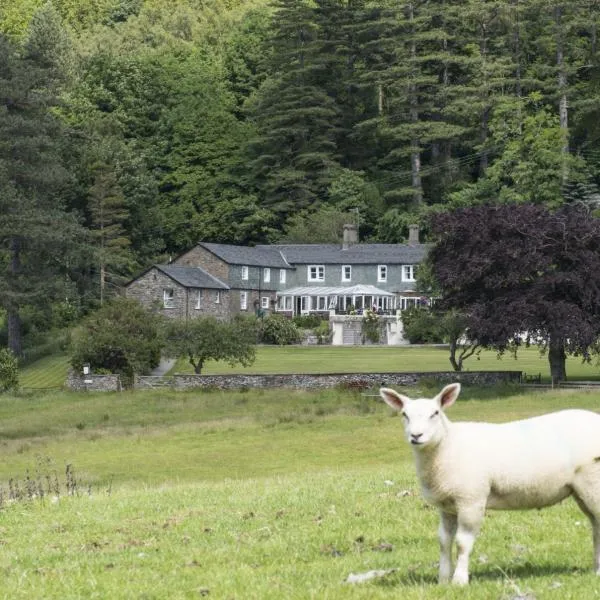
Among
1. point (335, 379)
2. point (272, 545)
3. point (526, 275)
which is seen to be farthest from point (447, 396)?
point (335, 379)

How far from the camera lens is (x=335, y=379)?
6272 cm

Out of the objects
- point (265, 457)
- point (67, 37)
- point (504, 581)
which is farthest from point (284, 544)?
point (67, 37)

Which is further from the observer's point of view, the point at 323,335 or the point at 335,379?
the point at 323,335

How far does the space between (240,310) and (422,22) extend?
103 ft

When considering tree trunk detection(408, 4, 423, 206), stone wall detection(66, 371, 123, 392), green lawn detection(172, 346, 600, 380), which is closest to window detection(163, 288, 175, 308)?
green lawn detection(172, 346, 600, 380)

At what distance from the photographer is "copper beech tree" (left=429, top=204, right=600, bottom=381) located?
5756 cm

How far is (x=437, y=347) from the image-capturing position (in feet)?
287

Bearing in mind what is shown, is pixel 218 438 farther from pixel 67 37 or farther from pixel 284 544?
pixel 67 37

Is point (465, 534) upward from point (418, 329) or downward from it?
downward

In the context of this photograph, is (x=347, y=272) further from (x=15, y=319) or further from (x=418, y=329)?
(x=15, y=319)

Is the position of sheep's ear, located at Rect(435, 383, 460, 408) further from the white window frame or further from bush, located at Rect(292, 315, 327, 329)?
the white window frame

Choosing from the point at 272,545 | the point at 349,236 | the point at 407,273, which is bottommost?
the point at 272,545

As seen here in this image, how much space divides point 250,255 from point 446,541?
9721 centimetres

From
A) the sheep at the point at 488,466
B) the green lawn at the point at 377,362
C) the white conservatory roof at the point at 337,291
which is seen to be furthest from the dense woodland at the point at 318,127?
the sheep at the point at 488,466
